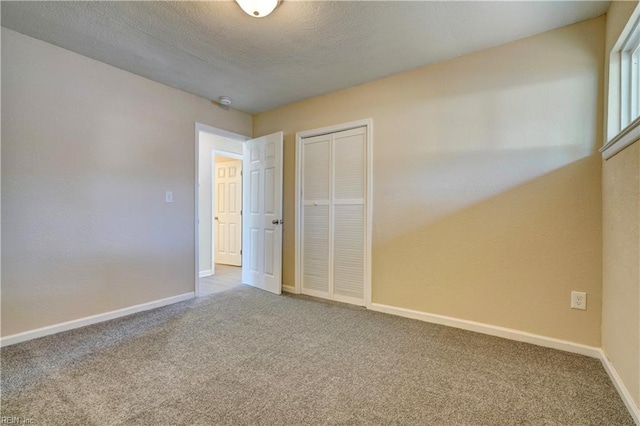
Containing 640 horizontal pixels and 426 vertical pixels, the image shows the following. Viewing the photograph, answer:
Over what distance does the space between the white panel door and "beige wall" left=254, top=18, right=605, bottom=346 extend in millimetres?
3187

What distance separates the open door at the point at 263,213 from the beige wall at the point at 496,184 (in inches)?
48.5

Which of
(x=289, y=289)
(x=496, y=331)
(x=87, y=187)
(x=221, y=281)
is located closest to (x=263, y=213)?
(x=289, y=289)

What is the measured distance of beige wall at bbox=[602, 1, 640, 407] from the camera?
145 cm

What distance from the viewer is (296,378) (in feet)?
5.67

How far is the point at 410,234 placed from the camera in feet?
9.21

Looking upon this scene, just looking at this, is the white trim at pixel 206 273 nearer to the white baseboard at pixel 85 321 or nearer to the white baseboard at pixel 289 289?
the white baseboard at pixel 85 321

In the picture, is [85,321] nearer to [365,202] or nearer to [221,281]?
[221,281]

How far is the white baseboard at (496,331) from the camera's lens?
206 centimetres

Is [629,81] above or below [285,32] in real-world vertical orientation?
below

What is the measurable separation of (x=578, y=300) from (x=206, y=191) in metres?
4.70

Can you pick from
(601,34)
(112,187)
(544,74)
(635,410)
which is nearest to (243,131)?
(112,187)

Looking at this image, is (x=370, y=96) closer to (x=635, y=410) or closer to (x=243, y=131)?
(x=243, y=131)

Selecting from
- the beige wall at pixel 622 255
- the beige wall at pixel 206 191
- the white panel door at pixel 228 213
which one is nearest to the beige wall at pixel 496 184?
the beige wall at pixel 622 255

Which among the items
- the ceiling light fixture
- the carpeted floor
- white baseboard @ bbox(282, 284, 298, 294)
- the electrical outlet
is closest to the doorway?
white baseboard @ bbox(282, 284, 298, 294)
